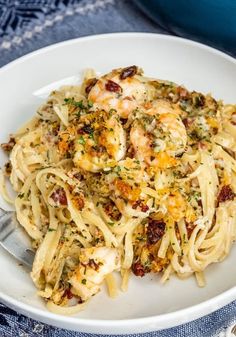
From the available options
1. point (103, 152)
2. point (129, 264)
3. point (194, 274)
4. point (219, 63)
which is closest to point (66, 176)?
point (103, 152)

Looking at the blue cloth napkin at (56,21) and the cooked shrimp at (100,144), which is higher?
the cooked shrimp at (100,144)

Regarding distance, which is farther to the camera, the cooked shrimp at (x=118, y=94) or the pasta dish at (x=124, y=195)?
the cooked shrimp at (x=118, y=94)

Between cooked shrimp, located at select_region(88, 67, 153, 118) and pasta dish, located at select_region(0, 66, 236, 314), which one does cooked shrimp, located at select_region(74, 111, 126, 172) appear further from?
cooked shrimp, located at select_region(88, 67, 153, 118)

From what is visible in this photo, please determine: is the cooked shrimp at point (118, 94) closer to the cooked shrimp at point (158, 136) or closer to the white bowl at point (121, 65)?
the cooked shrimp at point (158, 136)

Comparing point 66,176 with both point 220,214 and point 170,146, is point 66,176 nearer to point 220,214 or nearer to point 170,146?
point 170,146

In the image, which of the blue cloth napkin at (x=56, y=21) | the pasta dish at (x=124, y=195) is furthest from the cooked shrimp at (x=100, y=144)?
the blue cloth napkin at (x=56, y=21)

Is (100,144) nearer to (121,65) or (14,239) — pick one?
(14,239)

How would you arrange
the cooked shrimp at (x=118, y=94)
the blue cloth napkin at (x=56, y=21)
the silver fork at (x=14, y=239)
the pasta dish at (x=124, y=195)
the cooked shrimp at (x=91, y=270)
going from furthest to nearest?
the blue cloth napkin at (x=56, y=21), the cooked shrimp at (x=118, y=94), the silver fork at (x=14, y=239), the pasta dish at (x=124, y=195), the cooked shrimp at (x=91, y=270)
